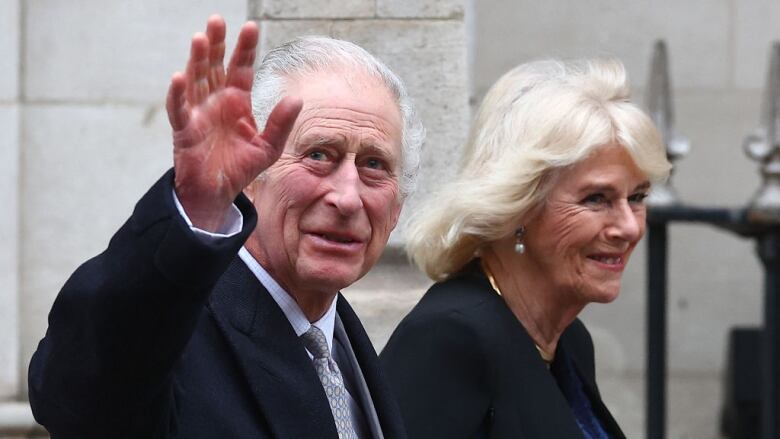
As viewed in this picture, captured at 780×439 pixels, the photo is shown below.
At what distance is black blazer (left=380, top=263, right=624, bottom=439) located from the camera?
3.23m

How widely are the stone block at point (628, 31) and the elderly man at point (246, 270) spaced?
13.2 feet

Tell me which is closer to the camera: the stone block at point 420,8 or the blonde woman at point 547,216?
the blonde woman at point 547,216

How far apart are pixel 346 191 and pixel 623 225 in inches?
51.1

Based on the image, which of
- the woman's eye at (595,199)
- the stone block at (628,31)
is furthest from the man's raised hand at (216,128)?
the stone block at (628,31)

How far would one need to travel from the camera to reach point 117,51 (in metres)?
5.41

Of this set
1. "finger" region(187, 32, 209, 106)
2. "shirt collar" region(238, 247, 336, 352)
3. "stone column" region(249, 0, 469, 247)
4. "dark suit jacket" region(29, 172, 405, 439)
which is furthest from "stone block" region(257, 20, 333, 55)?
"finger" region(187, 32, 209, 106)

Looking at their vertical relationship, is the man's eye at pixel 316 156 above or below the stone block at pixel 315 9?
above

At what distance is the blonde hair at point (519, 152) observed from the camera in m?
3.51

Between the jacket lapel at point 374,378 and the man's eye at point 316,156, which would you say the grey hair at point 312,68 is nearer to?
the man's eye at point 316,156

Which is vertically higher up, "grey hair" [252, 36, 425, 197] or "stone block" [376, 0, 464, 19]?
"grey hair" [252, 36, 425, 197]

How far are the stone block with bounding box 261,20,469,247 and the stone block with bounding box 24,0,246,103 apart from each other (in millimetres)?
1251

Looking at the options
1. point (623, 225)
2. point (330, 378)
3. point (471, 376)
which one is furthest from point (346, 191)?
point (623, 225)

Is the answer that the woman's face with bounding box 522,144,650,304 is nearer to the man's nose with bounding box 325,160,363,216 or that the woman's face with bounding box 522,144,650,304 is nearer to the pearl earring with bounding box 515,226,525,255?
the pearl earring with bounding box 515,226,525,255

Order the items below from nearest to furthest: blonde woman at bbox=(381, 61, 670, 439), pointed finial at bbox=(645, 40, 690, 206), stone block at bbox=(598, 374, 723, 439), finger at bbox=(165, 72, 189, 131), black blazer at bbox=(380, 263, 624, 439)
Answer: finger at bbox=(165, 72, 189, 131) < black blazer at bbox=(380, 263, 624, 439) < blonde woman at bbox=(381, 61, 670, 439) < pointed finial at bbox=(645, 40, 690, 206) < stone block at bbox=(598, 374, 723, 439)
